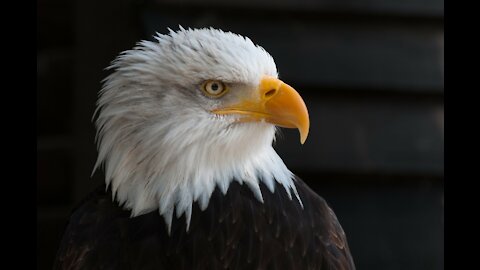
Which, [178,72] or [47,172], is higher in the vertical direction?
[178,72]

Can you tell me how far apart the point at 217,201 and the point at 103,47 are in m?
1.02

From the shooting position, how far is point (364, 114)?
8.13 feet

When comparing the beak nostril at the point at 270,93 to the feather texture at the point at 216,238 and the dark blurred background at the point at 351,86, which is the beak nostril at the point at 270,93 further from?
the dark blurred background at the point at 351,86

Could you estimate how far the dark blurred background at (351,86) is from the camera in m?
2.42

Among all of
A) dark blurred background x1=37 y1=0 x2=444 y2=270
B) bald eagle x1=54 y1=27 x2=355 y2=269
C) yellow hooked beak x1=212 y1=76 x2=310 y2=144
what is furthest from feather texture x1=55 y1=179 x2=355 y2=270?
dark blurred background x1=37 y1=0 x2=444 y2=270

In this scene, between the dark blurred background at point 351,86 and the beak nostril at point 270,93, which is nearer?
the beak nostril at point 270,93

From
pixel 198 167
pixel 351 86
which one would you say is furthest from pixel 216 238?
pixel 351 86

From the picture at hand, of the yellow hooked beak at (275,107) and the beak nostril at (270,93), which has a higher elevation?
the beak nostril at (270,93)

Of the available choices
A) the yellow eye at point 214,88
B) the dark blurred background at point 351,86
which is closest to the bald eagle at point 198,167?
the yellow eye at point 214,88

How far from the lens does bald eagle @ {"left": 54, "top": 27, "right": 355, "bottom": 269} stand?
164 centimetres

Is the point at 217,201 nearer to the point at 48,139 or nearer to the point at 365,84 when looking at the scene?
the point at 365,84

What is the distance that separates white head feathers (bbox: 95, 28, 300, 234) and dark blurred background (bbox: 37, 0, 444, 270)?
0.68m

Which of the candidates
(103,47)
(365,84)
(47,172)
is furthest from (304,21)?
(47,172)

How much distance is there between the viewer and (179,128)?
5.40 feet
